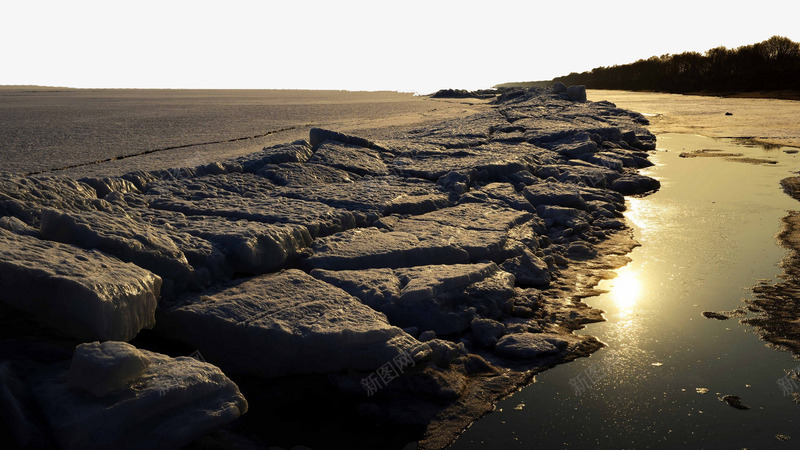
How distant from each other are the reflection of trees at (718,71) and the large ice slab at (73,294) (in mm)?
30452

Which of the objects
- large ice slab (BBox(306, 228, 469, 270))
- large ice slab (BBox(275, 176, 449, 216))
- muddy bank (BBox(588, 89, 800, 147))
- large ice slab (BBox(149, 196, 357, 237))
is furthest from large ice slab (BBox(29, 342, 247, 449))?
muddy bank (BBox(588, 89, 800, 147))

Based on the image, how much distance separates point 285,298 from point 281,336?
0.30m

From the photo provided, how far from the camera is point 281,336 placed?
2.36 meters

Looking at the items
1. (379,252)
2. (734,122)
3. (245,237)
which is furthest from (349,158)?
(734,122)

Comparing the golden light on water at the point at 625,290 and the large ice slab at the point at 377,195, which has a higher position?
the large ice slab at the point at 377,195

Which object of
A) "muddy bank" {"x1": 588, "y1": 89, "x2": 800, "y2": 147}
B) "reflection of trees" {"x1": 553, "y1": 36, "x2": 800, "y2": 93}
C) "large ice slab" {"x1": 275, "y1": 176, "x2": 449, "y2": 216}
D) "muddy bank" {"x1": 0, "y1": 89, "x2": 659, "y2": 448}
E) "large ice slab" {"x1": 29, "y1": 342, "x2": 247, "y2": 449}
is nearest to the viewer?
"large ice slab" {"x1": 29, "y1": 342, "x2": 247, "y2": 449}

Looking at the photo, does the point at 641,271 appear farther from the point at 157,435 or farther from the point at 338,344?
the point at 157,435

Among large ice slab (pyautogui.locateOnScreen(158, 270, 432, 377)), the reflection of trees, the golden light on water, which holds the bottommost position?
the golden light on water

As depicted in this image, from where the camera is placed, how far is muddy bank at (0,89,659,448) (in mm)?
2014

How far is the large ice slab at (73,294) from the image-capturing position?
6.69 feet

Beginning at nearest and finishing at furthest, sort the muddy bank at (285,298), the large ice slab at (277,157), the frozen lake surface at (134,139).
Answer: the muddy bank at (285,298)
the large ice slab at (277,157)
the frozen lake surface at (134,139)

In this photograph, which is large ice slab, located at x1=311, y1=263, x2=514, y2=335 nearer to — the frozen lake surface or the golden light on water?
the golden light on water

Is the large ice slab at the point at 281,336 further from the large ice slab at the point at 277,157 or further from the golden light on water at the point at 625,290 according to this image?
the large ice slab at the point at 277,157

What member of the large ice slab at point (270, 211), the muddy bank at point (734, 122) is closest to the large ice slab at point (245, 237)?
the large ice slab at point (270, 211)
